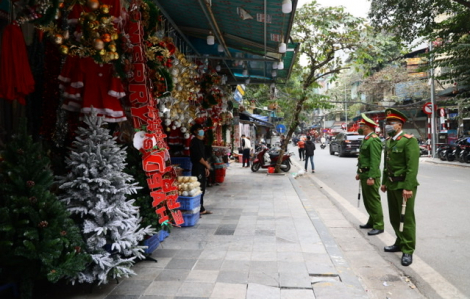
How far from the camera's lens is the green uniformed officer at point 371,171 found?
227 inches

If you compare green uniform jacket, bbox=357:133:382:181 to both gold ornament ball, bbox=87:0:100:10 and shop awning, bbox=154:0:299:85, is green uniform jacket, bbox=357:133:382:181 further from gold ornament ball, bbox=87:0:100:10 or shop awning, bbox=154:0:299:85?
gold ornament ball, bbox=87:0:100:10

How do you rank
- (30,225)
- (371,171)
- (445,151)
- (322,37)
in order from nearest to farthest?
(30,225) → (371,171) → (322,37) → (445,151)

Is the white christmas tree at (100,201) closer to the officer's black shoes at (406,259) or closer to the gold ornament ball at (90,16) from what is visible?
the gold ornament ball at (90,16)

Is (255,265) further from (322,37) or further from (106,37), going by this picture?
(322,37)

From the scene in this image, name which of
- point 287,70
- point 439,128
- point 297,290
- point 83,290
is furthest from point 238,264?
point 439,128

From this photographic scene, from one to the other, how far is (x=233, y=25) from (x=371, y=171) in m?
4.03

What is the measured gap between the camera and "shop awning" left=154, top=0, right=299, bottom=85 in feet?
20.0

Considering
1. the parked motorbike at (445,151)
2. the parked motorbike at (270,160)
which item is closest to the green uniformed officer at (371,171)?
the parked motorbike at (270,160)

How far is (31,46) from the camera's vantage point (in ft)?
13.0

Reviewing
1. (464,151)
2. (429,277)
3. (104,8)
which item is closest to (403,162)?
(429,277)

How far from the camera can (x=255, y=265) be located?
4.29 meters

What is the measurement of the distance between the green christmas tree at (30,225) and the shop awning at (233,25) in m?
3.72

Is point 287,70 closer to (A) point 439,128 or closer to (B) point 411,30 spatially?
(B) point 411,30

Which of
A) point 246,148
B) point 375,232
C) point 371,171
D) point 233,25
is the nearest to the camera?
point 371,171
